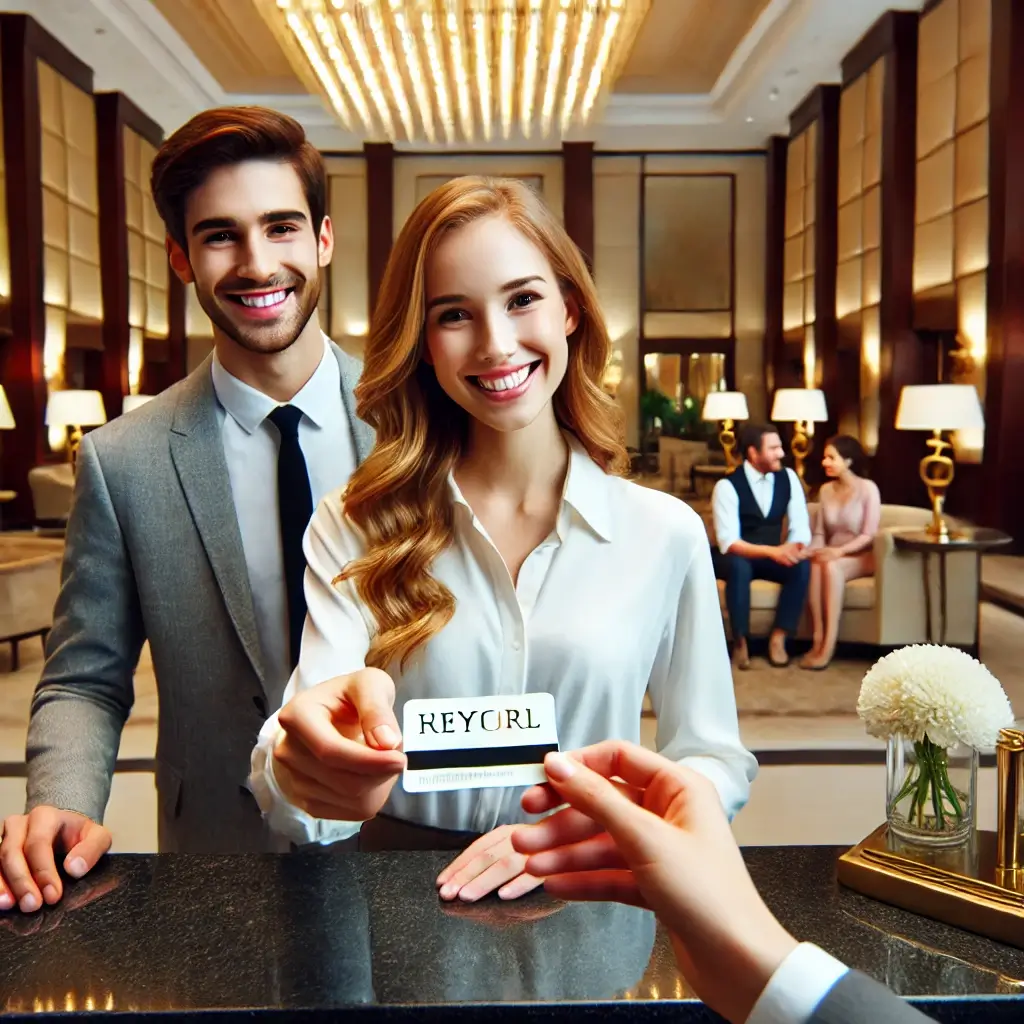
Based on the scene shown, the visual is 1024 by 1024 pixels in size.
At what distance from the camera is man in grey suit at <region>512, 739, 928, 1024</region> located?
618 mm

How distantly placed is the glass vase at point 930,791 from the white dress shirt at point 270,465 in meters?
0.95

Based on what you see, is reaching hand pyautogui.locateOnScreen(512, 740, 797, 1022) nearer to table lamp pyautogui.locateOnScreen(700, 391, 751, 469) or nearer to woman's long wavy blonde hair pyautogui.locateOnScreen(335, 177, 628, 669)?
woman's long wavy blonde hair pyautogui.locateOnScreen(335, 177, 628, 669)

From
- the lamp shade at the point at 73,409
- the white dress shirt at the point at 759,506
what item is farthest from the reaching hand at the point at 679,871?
the lamp shade at the point at 73,409

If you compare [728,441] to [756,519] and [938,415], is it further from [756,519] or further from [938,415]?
[938,415]

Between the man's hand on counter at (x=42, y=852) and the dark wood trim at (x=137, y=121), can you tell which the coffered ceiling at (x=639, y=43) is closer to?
the dark wood trim at (x=137, y=121)

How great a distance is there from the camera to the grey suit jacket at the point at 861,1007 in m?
0.60

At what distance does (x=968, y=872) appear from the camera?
1058 mm

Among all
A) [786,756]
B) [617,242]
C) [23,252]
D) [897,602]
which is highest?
[617,242]

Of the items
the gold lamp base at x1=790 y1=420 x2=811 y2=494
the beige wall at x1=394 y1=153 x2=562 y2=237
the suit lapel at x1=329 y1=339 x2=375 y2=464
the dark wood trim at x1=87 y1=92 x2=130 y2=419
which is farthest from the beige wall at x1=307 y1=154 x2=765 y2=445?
the suit lapel at x1=329 y1=339 x2=375 y2=464

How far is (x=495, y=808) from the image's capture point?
139 centimetres

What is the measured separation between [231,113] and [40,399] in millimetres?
5471

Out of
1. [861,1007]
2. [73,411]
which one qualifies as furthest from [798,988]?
[73,411]

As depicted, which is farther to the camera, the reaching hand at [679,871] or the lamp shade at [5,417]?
the lamp shade at [5,417]

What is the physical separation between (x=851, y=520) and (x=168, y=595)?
4.88m
